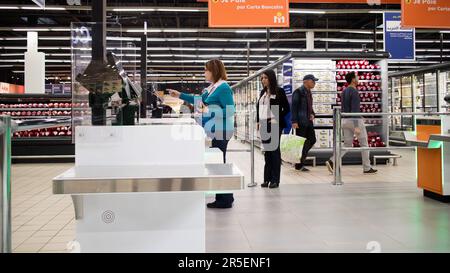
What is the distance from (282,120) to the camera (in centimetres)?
595

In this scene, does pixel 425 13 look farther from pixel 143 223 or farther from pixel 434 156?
pixel 143 223

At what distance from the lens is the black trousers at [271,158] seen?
→ 5793 millimetres

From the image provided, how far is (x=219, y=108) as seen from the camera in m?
4.46

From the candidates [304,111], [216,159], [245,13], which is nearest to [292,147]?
[304,111]

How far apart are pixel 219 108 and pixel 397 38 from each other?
8934 mm

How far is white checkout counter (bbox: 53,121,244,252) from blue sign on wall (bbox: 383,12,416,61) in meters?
10.6

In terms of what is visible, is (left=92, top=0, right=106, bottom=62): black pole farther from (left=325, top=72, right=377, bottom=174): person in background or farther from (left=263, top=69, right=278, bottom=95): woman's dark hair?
(left=325, top=72, right=377, bottom=174): person in background

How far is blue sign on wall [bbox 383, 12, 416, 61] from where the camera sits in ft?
37.8

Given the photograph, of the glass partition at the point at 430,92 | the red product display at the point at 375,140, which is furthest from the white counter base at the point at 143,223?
the glass partition at the point at 430,92

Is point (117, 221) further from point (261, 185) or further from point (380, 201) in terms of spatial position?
point (261, 185)

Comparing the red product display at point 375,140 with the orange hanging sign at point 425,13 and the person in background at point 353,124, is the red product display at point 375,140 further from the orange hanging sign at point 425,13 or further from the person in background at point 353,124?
the orange hanging sign at point 425,13

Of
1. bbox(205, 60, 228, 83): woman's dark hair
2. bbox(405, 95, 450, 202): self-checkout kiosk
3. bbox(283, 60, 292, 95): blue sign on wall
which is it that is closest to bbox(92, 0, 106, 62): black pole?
bbox(205, 60, 228, 83): woman's dark hair

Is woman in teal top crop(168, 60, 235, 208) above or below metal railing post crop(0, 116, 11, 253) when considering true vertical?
above

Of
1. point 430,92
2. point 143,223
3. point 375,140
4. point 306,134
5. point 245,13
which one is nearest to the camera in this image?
point 143,223
